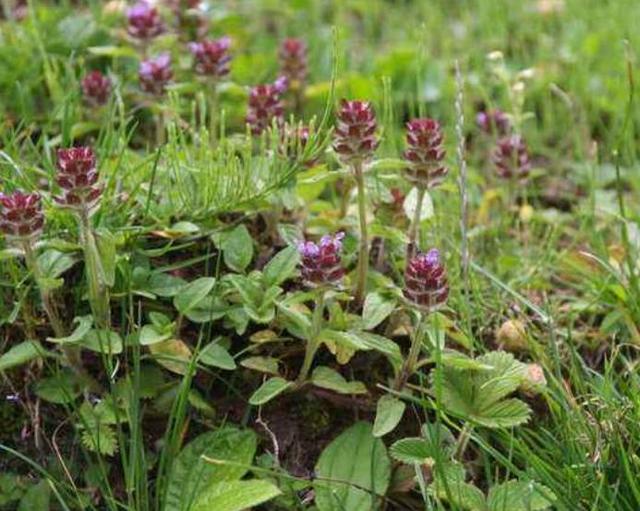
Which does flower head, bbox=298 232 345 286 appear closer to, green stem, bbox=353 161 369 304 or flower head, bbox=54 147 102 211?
green stem, bbox=353 161 369 304

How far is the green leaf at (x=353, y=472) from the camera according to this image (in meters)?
1.83

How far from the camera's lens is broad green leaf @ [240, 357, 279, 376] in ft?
6.36

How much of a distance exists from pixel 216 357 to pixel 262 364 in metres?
0.08

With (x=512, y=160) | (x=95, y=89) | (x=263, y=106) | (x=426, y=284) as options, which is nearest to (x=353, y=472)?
(x=426, y=284)

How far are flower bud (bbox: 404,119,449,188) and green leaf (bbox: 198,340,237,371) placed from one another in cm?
44

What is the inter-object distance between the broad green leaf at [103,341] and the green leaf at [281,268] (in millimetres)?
265

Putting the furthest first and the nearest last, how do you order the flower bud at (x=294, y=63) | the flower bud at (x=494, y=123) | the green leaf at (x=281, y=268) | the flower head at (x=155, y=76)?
the flower bud at (x=294, y=63), the flower bud at (x=494, y=123), the flower head at (x=155, y=76), the green leaf at (x=281, y=268)

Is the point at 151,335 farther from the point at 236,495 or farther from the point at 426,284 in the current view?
the point at 426,284

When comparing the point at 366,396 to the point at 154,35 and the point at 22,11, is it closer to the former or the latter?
the point at 154,35

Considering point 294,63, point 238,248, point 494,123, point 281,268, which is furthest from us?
point 294,63

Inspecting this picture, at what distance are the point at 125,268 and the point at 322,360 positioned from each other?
0.38 m

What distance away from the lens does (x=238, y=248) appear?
2.08m

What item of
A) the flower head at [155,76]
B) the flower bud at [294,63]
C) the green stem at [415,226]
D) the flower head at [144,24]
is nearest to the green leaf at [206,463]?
the green stem at [415,226]

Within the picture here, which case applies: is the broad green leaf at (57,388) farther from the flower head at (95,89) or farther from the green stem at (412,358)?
the flower head at (95,89)
